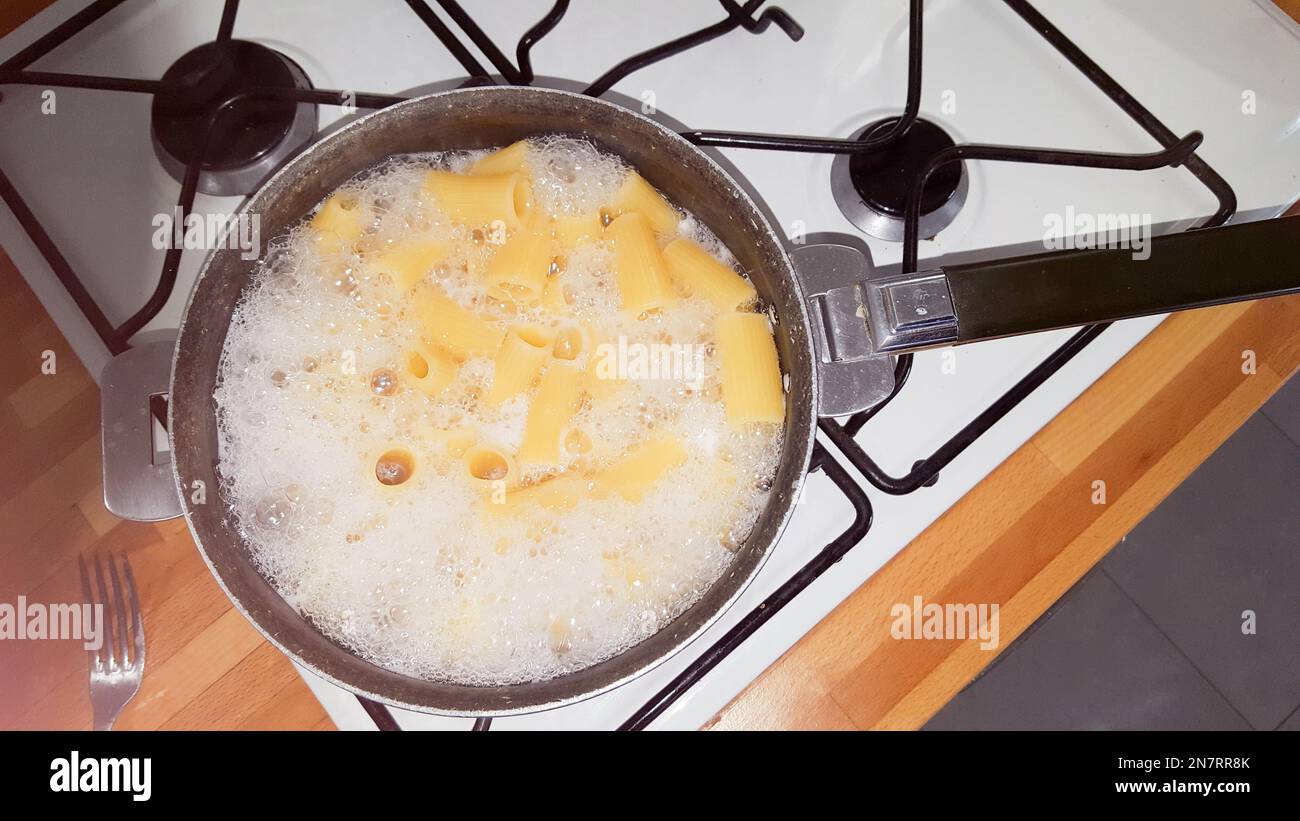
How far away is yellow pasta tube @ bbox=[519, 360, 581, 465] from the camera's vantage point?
544 mm

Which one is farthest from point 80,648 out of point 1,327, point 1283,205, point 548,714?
point 1283,205

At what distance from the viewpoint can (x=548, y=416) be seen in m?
0.54

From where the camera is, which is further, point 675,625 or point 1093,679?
point 1093,679

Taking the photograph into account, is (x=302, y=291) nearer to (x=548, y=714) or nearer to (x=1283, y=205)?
(x=548, y=714)

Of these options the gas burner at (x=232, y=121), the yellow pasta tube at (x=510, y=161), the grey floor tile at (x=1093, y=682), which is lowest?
the grey floor tile at (x=1093, y=682)

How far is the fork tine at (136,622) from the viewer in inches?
24.7

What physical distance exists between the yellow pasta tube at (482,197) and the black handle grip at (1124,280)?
282 mm

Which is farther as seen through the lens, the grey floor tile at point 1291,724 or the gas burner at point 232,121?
the grey floor tile at point 1291,724

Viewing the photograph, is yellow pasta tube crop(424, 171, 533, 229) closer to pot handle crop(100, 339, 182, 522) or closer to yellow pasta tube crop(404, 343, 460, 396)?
yellow pasta tube crop(404, 343, 460, 396)

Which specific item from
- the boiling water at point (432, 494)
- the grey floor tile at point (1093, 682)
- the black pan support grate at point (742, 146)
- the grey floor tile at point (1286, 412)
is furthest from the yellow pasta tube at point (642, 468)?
the grey floor tile at point (1286, 412)

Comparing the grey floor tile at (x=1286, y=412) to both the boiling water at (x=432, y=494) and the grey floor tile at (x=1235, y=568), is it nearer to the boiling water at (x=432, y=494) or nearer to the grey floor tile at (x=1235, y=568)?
the grey floor tile at (x=1235, y=568)

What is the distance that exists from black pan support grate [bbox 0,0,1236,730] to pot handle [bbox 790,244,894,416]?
0.17ft

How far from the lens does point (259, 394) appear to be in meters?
0.56
